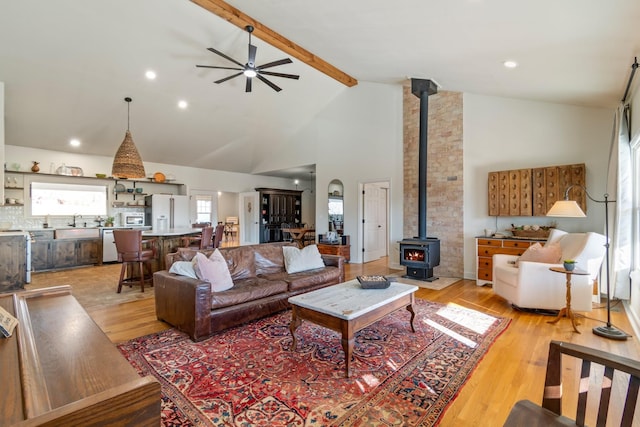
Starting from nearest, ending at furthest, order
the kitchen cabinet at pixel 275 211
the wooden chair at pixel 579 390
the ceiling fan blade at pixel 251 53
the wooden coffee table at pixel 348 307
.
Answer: the wooden chair at pixel 579 390 < the wooden coffee table at pixel 348 307 < the ceiling fan blade at pixel 251 53 < the kitchen cabinet at pixel 275 211

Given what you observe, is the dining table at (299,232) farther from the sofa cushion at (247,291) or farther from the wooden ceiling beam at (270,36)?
the sofa cushion at (247,291)

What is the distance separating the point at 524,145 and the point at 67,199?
9.66 m

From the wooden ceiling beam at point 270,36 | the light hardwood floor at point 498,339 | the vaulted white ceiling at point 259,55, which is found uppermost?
the wooden ceiling beam at point 270,36

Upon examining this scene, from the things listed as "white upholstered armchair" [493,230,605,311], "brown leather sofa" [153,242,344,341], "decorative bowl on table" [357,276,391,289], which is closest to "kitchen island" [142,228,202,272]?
"brown leather sofa" [153,242,344,341]

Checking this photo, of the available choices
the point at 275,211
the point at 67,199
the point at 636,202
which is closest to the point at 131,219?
the point at 67,199

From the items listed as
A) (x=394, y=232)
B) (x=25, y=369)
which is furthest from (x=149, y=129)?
(x=25, y=369)

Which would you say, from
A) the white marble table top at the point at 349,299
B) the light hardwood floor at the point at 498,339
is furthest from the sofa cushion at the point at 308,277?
the light hardwood floor at the point at 498,339

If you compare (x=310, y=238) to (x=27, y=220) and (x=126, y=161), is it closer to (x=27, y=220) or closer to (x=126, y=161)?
(x=126, y=161)

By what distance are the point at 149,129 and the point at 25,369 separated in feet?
23.8

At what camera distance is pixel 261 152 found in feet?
30.9

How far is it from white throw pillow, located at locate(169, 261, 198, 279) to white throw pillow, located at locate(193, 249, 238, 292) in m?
0.04

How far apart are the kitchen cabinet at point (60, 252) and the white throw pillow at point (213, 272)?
17.4 ft

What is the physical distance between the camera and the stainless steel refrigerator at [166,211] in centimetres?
818

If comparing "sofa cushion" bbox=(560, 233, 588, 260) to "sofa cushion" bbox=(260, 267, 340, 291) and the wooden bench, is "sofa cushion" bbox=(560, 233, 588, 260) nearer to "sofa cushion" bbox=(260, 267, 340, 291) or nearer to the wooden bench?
"sofa cushion" bbox=(260, 267, 340, 291)
